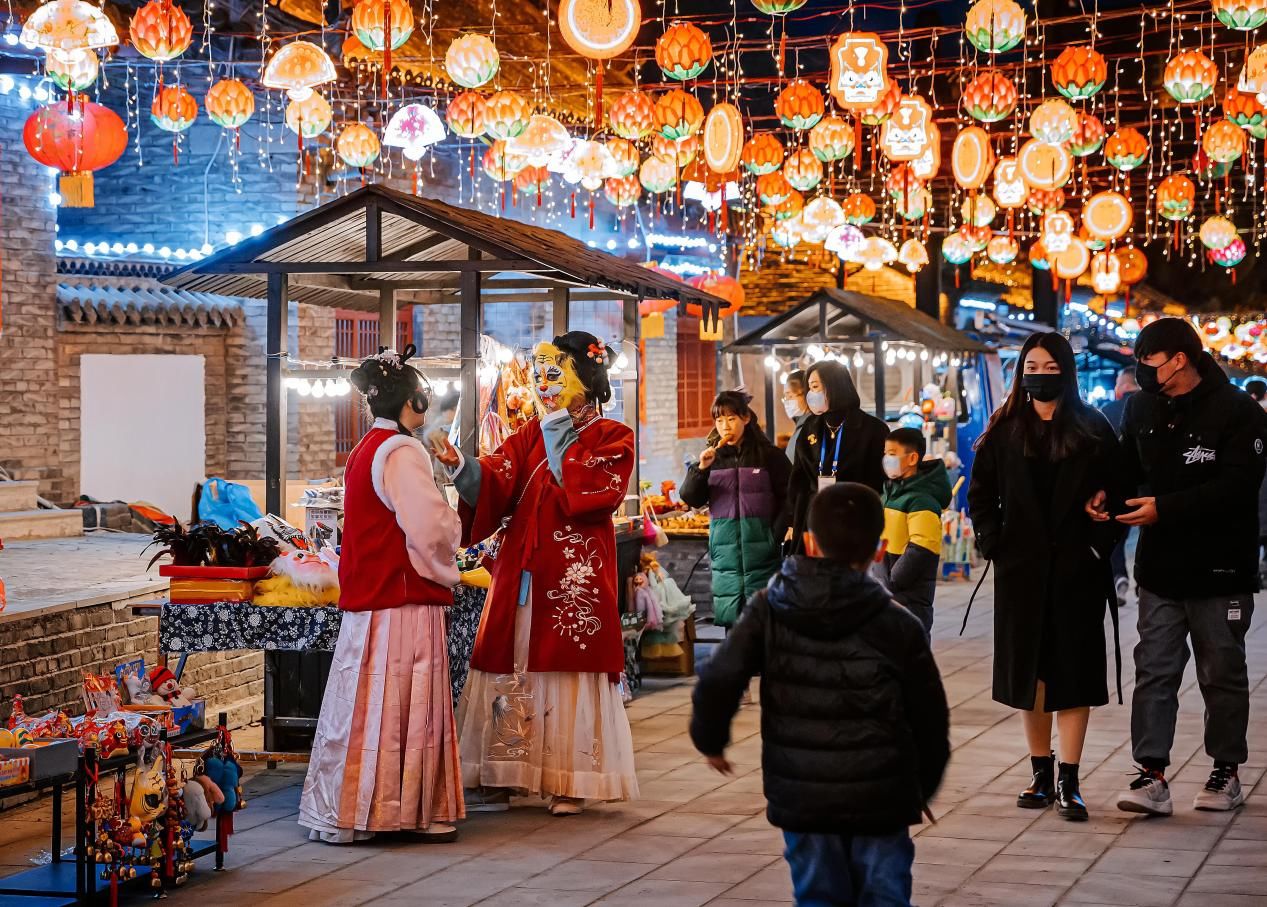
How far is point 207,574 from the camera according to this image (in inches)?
283

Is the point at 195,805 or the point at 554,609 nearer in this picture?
the point at 195,805

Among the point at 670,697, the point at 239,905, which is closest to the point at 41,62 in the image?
A: the point at 670,697

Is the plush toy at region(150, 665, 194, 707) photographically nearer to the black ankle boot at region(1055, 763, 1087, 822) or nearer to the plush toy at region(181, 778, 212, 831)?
the plush toy at region(181, 778, 212, 831)

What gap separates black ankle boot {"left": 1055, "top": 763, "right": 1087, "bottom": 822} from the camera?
21.0ft

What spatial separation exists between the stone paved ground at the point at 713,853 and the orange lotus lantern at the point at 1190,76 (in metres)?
5.78

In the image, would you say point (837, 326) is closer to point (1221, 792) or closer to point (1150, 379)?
point (1150, 379)

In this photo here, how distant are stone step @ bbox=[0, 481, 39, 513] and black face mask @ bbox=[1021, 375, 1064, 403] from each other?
1166 centimetres

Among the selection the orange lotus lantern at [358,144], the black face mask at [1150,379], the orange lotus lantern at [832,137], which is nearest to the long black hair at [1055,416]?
the black face mask at [1150,379]

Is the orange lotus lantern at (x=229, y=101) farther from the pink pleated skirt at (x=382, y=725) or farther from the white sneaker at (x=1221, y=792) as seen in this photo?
the white sneaker at (x=1221, y=792)

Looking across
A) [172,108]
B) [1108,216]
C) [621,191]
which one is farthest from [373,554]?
[621,191]

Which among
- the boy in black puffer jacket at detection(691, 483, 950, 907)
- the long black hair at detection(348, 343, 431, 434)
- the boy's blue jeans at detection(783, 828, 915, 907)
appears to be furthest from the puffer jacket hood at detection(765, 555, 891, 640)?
the long black hair at detection(348, 343, 431, 434)

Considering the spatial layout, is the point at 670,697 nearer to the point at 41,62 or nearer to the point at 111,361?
the point at 41,62

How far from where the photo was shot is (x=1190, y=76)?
11.7m

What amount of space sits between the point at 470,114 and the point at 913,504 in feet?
19.0
